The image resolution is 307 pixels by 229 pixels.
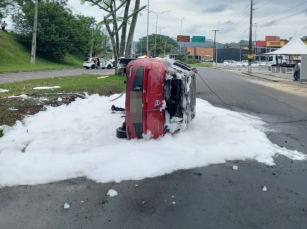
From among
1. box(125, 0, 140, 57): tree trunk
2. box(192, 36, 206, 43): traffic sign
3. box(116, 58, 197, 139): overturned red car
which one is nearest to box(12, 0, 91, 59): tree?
box(125, 0, 140, 57): tree trunk

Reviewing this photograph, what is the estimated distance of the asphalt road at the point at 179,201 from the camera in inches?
135

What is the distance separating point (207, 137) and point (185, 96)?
93 cm

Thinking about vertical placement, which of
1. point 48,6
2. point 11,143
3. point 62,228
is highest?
point 48,6

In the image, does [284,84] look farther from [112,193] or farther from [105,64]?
[105,64]

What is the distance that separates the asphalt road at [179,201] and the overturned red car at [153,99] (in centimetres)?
122

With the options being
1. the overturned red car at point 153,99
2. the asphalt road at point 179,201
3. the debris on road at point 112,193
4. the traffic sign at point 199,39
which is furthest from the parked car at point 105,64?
the debris on road at point 112,193

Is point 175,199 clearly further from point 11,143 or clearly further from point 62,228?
Answer: point 11,143

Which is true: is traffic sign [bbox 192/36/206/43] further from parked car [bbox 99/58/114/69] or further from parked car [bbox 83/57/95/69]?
parked car [bbox 83/57/95/69]

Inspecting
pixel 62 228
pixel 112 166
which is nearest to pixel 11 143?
pixel 112 166

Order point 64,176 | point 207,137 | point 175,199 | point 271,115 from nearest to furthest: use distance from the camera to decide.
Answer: point 175,199, point 64,176, point 207,137, point 271,115

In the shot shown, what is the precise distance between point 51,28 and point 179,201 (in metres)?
43.3

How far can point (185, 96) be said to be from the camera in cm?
599

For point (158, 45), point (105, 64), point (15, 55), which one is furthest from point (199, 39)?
point (15, 55)

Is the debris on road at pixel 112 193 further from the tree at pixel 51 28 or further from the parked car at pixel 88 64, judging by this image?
the tree at pixel 51 28
